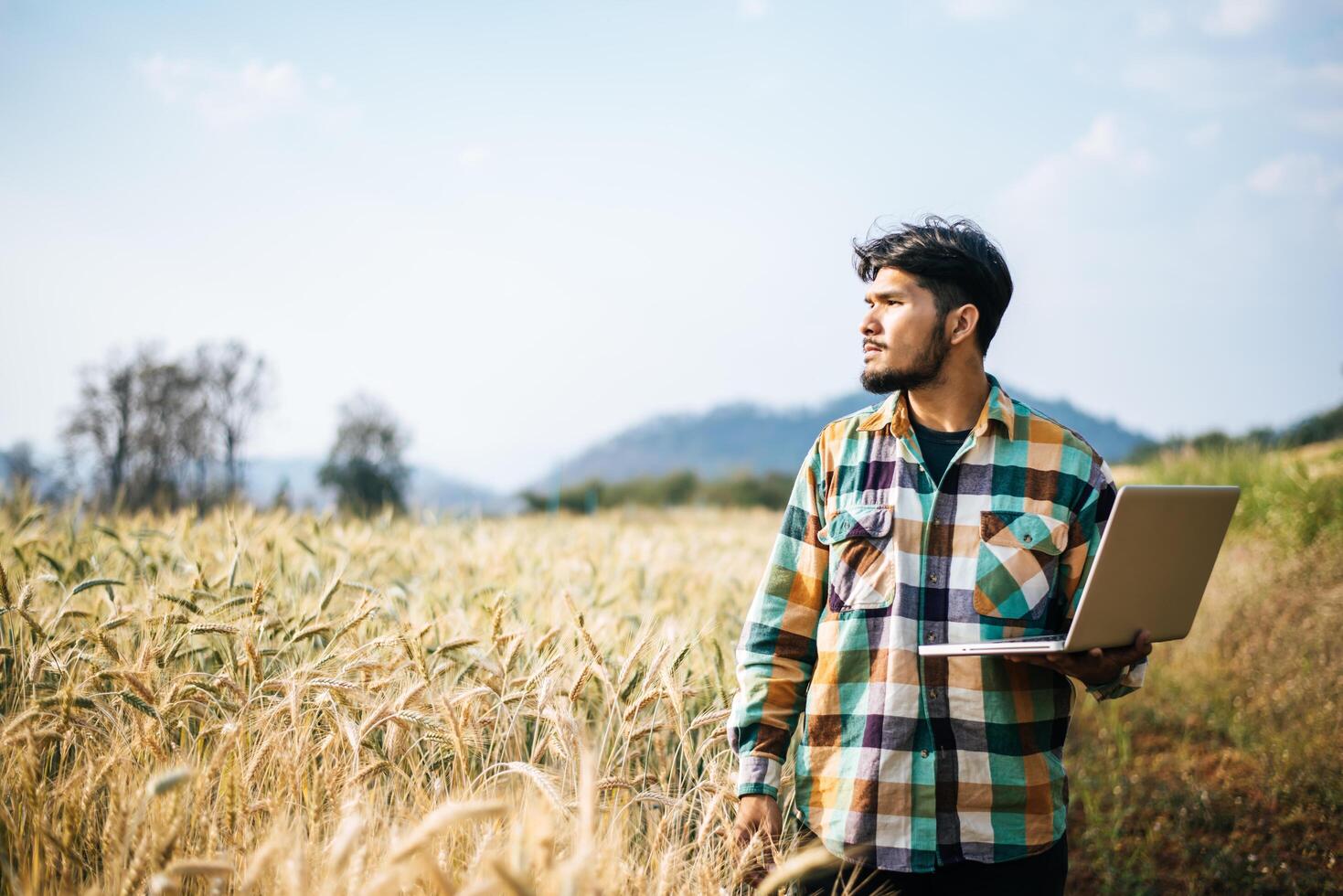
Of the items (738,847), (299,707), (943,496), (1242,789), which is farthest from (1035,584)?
(1242,789)

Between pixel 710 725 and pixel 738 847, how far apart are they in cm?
75

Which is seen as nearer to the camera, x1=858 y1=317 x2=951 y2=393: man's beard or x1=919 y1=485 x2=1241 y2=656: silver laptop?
x1=919 y1=485 x2=1241 y2=656: silver laptop

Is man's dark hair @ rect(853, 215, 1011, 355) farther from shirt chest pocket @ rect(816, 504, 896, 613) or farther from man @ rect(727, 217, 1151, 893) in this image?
shirt chest pocket @ rect(816, 504, 896, 613)

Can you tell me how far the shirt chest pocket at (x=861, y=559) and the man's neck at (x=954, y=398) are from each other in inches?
10.7

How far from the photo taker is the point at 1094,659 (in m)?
1.73

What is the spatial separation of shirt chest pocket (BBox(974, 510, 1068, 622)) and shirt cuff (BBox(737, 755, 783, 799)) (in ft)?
1.81

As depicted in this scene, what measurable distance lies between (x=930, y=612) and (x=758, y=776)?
1.66 ft

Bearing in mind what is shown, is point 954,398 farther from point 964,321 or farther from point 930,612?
point 930,612

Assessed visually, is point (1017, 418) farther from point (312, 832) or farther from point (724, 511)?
point (724, 511)

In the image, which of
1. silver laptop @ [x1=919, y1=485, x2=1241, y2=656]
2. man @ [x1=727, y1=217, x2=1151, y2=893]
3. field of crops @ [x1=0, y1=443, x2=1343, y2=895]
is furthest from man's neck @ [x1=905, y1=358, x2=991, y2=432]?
field of crops @ [x1=0, y1=443, x2=1343, y2=895]

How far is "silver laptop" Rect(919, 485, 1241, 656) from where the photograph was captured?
163 centimetres

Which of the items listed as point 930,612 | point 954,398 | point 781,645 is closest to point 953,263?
point 954,398

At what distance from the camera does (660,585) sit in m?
4.20

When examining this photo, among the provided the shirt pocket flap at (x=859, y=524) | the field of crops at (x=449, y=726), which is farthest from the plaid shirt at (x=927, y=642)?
the field of crops at (x=449, y=726)
